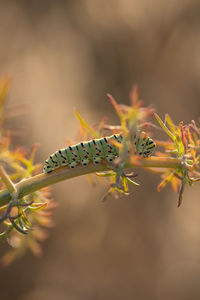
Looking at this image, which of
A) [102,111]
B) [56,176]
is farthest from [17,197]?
[102,111]

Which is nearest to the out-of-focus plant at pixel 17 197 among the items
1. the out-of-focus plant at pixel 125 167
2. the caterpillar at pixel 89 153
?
the out-of-focus plant at pixel 125 167

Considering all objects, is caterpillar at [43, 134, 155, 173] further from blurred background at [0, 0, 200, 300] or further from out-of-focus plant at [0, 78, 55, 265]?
blurred background at [0, 0, 200, 300]

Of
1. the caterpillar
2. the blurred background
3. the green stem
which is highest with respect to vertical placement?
the green stem

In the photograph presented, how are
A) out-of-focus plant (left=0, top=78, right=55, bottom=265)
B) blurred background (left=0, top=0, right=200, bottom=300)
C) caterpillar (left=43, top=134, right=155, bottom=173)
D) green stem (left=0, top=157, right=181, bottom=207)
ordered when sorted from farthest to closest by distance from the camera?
blurred background (left=0, top=0, right=200, bottom=300) < caterpillar (left=43, top=134, right=155, bottom=173) < green stem (left=0, top=157, right=181, bottom=207) < out-of-focus plant (left=0, top=78, right=55, bottom=265)

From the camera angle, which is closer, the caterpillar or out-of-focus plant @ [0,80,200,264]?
out-of-focus plant @ [0,80,200,264]

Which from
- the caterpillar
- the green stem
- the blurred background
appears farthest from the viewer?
the blurred background

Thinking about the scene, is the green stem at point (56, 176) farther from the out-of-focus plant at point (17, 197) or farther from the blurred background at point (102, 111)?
the blurred background at point (102, 111)

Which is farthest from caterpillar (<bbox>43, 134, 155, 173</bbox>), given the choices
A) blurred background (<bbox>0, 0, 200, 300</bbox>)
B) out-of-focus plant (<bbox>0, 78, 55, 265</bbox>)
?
blurred background (<bbox>0, 0, 200, 300</bbox>)

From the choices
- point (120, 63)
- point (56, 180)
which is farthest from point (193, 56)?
point (56, 180)
